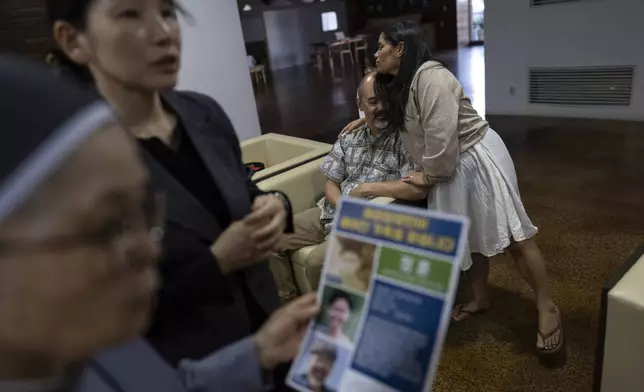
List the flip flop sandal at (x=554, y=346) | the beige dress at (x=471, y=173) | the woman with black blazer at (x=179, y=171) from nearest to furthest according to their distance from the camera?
the woman with black blazer at (x=179, y=171)
the beige dress at (x=471, y=173)
the flip flop sandal at (x=554, y=346)

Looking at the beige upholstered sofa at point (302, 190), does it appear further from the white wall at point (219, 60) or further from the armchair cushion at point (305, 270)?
the white wall at point (219, 60)

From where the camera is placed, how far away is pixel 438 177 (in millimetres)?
1839

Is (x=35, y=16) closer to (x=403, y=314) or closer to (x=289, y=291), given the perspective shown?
(x=289, y=291)

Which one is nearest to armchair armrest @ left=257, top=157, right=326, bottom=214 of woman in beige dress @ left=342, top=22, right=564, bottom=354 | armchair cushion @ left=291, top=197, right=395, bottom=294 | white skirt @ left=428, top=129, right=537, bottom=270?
armchair cushion @ left=291, top=197, right=395, bottom=294

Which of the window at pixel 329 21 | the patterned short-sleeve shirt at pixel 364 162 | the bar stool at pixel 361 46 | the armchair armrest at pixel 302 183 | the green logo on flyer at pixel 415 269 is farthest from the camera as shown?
the window at pixel 329 21

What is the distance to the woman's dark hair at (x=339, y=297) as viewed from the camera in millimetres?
676

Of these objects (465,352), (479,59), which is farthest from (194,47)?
(479,59)

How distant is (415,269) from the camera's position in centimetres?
61

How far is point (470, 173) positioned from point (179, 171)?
1.36m

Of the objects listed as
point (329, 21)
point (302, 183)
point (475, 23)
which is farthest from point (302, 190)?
point (329, 21)

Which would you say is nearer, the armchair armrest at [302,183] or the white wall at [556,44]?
the armchair armrest at [302,183]

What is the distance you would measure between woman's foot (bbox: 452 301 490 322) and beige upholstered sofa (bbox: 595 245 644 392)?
92 centimetres

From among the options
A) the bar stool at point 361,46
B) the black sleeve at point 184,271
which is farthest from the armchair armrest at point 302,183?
the bar stool at point 361,46

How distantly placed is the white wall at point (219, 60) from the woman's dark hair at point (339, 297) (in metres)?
2.83
